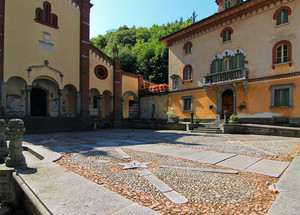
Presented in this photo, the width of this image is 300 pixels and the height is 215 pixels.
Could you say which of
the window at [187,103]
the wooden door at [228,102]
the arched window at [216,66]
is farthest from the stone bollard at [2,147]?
the arched window at [216,66]

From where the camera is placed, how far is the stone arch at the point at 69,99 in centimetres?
2006

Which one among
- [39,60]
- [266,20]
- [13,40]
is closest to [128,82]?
[39,60]

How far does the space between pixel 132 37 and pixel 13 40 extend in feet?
118

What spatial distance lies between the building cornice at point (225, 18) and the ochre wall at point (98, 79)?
842 centimetres

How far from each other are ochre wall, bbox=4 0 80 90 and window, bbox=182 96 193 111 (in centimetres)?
1203

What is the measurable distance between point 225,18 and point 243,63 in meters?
5.05

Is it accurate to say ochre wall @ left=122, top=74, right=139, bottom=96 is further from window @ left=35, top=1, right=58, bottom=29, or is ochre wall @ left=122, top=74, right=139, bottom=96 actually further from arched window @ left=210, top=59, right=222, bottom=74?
arched window @ left=210, top=59, right=222, bottom=74

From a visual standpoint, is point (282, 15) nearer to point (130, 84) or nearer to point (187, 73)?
point (187, 73)

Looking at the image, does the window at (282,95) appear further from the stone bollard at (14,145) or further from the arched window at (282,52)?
the stone bollard at (14,145)

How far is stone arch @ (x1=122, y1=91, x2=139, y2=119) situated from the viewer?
25.7 meters

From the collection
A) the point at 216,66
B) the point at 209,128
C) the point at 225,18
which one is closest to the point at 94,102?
the point at 209,128

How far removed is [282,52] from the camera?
48.0ft

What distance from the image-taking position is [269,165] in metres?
4.74

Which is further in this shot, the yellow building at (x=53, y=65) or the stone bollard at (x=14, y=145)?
the yellow building at (x=53, y=65)
